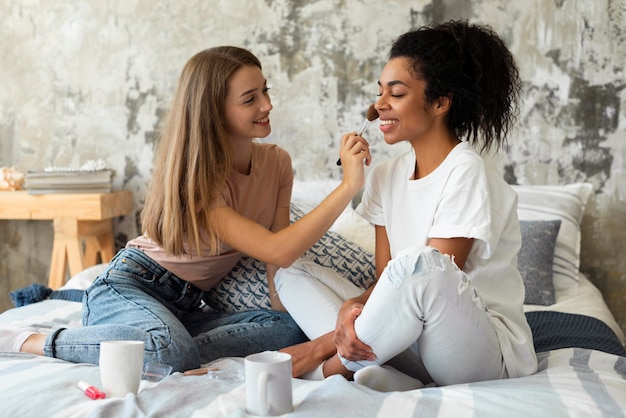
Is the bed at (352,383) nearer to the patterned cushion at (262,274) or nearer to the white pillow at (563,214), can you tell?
the patterned cushion at (262,274)

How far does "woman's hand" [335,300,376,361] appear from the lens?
4.64 ft

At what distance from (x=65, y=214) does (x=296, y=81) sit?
1113mm

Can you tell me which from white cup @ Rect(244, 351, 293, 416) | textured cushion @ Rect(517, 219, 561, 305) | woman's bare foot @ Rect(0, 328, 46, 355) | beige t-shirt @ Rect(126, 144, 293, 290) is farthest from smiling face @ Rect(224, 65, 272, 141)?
textured cushion @ Rect(517, 219, 561, 305)

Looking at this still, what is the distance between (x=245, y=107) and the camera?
1920mm

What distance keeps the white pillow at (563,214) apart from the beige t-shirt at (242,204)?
41.3 inches

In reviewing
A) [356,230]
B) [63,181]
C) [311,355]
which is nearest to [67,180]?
[63,181]

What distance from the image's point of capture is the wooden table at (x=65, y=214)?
3.09 m

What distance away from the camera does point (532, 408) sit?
4.08 feet

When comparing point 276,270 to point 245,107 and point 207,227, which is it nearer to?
point 207,227

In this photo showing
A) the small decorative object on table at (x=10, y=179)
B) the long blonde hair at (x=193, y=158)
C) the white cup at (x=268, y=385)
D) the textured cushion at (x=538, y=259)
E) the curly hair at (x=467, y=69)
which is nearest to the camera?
the white cup at (x=268, y=385)

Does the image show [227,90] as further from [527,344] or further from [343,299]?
[527,344]

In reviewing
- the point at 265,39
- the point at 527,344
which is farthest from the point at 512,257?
the point at 265,39

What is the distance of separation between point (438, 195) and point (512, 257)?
211mm

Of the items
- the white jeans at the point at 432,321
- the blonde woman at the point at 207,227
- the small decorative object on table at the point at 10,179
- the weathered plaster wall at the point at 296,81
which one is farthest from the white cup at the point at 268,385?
the small decorative object on table at the point at 10,179
